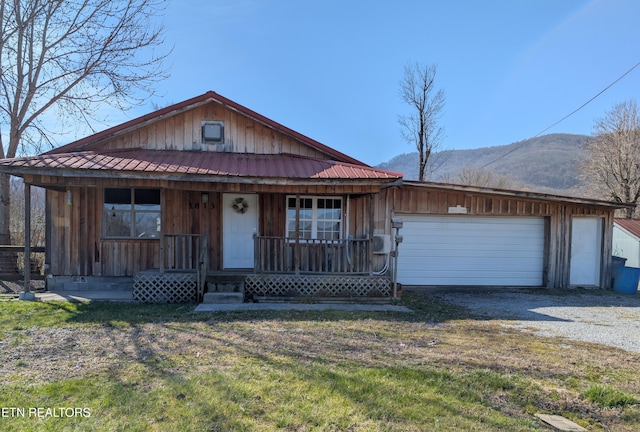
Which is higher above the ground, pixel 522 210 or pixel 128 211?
pixel 522 210

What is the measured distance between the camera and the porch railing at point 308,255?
29.2ft

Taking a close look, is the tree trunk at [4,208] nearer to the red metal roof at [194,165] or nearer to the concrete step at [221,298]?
A: the red metal roof at [194,165]

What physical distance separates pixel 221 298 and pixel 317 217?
3431 mm

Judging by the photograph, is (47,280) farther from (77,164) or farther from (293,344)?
(293,344)

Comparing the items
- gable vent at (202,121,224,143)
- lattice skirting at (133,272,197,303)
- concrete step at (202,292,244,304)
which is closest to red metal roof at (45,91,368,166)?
gable vent at (202,121,224,143)

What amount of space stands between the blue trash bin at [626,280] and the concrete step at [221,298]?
11.4 meters

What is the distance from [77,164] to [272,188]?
13.8 ft

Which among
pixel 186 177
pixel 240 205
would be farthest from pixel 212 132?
pixel 186 177

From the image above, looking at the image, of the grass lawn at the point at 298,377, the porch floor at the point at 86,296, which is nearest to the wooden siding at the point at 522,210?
the grass lawn at the point at 298,377

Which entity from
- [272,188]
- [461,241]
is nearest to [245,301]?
[272,188]

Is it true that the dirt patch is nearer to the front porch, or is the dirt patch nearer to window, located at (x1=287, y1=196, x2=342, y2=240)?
the front porch

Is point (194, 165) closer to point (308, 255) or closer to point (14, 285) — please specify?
point (308, 255)

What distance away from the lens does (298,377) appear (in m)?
4.03

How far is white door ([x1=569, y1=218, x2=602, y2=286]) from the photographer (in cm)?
1145
